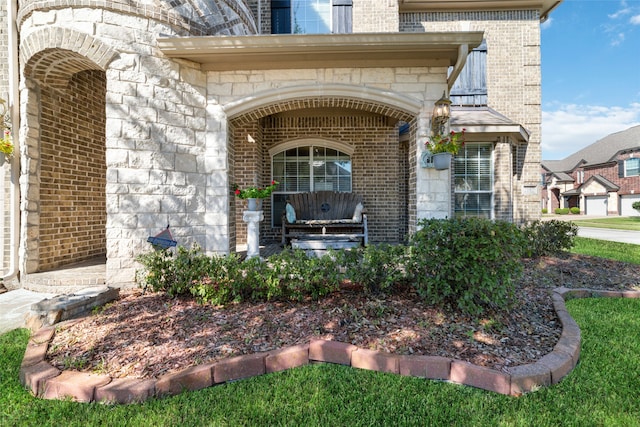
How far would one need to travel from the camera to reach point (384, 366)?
7.47 ft

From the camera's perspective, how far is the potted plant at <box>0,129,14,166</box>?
13.7 ft

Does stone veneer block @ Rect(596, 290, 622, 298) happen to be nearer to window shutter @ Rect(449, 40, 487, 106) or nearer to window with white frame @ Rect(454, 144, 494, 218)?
window with white frame @ Rect(454, 144, 494, 218)

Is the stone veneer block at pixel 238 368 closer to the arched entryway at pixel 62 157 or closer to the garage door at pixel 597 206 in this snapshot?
the arched entryway at pixel 62 157

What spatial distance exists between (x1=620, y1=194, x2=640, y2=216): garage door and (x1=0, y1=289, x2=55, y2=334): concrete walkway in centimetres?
3739

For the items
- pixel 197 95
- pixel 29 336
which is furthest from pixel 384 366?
pixel 197 95

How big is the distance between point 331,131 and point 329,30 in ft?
9.27

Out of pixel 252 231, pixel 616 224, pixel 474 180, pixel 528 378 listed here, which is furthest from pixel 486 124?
pixel 616 224

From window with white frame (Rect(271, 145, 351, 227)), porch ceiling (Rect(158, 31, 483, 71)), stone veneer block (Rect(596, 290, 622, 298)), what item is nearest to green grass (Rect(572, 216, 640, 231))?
stone veneer block (Rect(596, 290, 622, 298))

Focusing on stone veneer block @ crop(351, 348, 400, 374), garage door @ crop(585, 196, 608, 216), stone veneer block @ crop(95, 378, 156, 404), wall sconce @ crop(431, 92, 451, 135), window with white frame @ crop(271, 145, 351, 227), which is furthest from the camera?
garage door @ crop(585, 196, 608, 216)

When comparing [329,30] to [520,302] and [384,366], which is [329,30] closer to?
[520,302]

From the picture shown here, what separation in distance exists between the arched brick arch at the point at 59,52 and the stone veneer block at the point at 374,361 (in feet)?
15.4

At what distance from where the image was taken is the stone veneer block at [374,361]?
227 cm

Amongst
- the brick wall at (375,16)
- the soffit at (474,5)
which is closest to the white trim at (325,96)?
the brick wall at (375,16)

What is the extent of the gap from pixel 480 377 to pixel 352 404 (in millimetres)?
937
